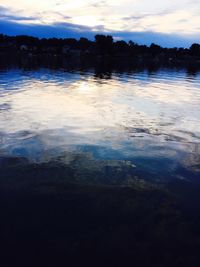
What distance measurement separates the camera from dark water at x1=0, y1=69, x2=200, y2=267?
8.48 metres

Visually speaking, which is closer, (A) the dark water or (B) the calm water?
(A) the dark water

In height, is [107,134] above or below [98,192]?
below

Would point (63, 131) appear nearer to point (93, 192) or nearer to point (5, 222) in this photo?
point (93, 192)

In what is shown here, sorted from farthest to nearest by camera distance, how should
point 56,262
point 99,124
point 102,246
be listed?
point 99,124, point 102,246, point 56,262

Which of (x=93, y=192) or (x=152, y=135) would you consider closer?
(x=93, y=192)

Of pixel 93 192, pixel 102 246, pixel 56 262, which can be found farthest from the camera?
pixel 93 192

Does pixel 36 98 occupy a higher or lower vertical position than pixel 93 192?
lower

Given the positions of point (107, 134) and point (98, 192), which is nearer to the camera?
point (98, 192)

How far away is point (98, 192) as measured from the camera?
37.7 ft

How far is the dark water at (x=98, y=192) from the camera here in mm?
8484

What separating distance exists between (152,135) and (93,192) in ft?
27.6

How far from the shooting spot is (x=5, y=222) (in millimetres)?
9445

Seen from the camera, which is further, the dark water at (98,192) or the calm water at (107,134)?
the calm water at (107,134)

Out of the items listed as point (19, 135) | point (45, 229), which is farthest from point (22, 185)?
point (19, 135)
